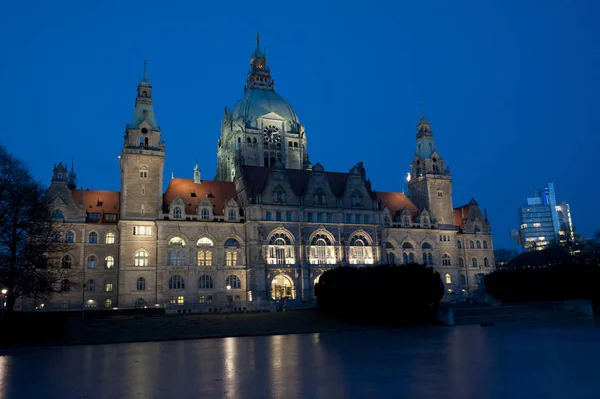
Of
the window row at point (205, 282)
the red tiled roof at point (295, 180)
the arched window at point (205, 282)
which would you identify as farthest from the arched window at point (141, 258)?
the red tiled roof at point (295, 180)

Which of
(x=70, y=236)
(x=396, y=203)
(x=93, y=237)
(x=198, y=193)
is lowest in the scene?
(x=93, y=237)

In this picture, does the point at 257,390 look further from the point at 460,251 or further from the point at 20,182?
the point at 460,251

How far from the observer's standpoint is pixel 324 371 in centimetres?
2153

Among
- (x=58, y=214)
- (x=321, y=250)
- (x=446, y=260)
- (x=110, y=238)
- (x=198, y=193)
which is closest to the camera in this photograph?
(x=58, y=214)

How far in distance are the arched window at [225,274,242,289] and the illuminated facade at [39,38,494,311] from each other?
15 centimetres

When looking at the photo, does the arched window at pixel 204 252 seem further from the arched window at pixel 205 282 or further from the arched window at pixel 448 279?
the arched window at pixel 448 279

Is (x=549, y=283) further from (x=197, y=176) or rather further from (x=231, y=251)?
(x=197, y=176)

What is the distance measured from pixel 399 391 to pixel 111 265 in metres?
64.8

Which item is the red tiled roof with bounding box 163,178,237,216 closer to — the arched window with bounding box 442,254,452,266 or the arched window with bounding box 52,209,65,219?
the arched window with bounding box 52,209,65,219

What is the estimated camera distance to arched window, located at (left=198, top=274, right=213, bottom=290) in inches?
2950

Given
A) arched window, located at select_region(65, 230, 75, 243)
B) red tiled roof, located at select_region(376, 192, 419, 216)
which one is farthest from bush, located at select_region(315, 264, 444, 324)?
arched window, located at select_region(65, 230, 75, 243)

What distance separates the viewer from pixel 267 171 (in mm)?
87312

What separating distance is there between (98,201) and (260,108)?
39.9 meters

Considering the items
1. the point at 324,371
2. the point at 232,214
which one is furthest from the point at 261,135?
the point at 324,371
